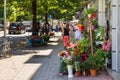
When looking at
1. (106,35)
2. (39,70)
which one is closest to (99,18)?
(106,35)

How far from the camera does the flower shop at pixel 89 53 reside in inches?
540

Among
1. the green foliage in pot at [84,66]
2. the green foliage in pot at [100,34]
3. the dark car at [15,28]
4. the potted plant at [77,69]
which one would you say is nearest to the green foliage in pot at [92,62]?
the green foliage in pot at [84,66]

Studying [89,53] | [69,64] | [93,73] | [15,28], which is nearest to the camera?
[93,73]

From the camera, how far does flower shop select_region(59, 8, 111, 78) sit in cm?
1372

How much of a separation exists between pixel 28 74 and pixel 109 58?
131 inches

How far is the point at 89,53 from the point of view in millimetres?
14711

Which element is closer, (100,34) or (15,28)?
(100,34)

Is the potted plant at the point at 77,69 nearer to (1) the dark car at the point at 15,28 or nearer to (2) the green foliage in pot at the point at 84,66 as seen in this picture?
(2) the green foliage in pot at the point at 84,66

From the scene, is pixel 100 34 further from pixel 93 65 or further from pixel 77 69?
pixel 77 69

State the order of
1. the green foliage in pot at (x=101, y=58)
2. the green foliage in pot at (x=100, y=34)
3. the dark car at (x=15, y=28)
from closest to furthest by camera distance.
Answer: the green foliage in pot at (x=101, y=58) → the green foliage in pot at (x=100, y=34) → the dark car at (x=15, y=28)

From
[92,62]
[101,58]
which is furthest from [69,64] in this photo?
[101,58]

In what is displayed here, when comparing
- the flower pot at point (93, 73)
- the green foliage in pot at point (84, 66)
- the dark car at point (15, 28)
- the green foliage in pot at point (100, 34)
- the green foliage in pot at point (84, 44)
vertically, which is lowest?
the flower pot at point (93, 73)

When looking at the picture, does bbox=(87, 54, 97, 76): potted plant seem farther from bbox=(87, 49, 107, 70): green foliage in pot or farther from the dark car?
the dark car

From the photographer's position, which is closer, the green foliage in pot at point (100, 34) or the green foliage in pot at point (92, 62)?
the green foliage in pot at point (92, 62)
